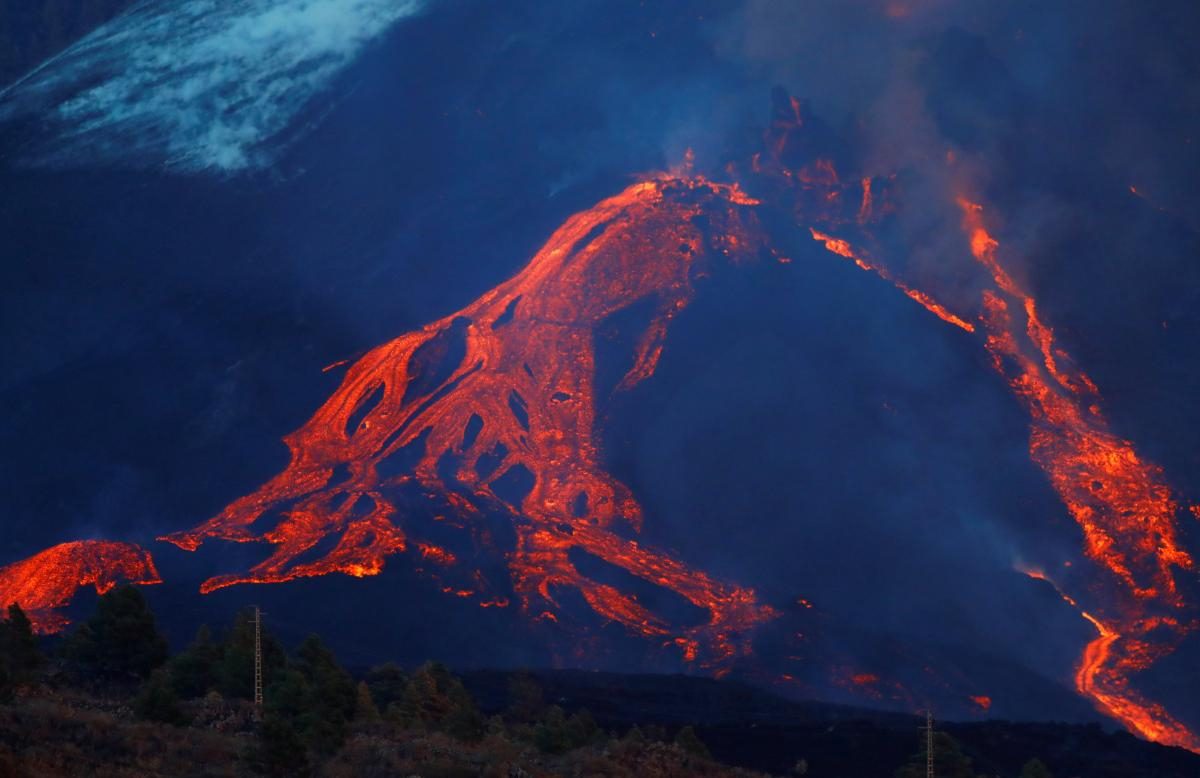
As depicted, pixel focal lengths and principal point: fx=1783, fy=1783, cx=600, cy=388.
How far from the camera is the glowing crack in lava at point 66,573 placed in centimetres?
5409

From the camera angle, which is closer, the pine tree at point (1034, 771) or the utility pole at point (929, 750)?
the utility pole at point (929, 750)

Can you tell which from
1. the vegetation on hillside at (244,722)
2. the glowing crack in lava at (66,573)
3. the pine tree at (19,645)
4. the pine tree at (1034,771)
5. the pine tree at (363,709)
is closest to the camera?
the vegetation on hillside at (244,722)

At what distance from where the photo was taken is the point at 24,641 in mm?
31281

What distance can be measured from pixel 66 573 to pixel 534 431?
55.6 feet

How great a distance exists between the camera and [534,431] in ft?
208

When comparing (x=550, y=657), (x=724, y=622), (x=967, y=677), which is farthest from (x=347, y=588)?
(x=967, y=677)

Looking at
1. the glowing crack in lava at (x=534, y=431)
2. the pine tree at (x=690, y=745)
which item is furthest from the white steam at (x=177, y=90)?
the pine tree at (x=690, y=745)

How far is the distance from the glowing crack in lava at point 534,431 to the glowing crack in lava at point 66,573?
6.57 ft

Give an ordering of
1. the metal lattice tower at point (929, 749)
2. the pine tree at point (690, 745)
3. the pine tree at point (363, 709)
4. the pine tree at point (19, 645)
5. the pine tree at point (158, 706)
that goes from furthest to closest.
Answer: the pine tree at point (690, 745)
the pine tree at point (363, 709)
the pine tree at point (19, 645)
the pine tree at point (158, 706)
the metal lattice tower at point (929, 749)

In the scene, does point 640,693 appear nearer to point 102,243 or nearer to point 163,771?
point 163,771

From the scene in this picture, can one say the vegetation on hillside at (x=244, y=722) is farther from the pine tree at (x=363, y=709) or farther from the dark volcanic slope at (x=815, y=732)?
the dark volcanic slope at (x=815, y=732)

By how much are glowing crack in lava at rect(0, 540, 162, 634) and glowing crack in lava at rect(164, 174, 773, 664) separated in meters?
2.00

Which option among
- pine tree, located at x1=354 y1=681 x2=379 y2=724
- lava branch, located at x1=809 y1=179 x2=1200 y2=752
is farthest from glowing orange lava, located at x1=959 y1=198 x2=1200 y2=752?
pine tree, located at x1=354 y1=681 x2=379 y2=724

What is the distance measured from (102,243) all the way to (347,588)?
22691mm
